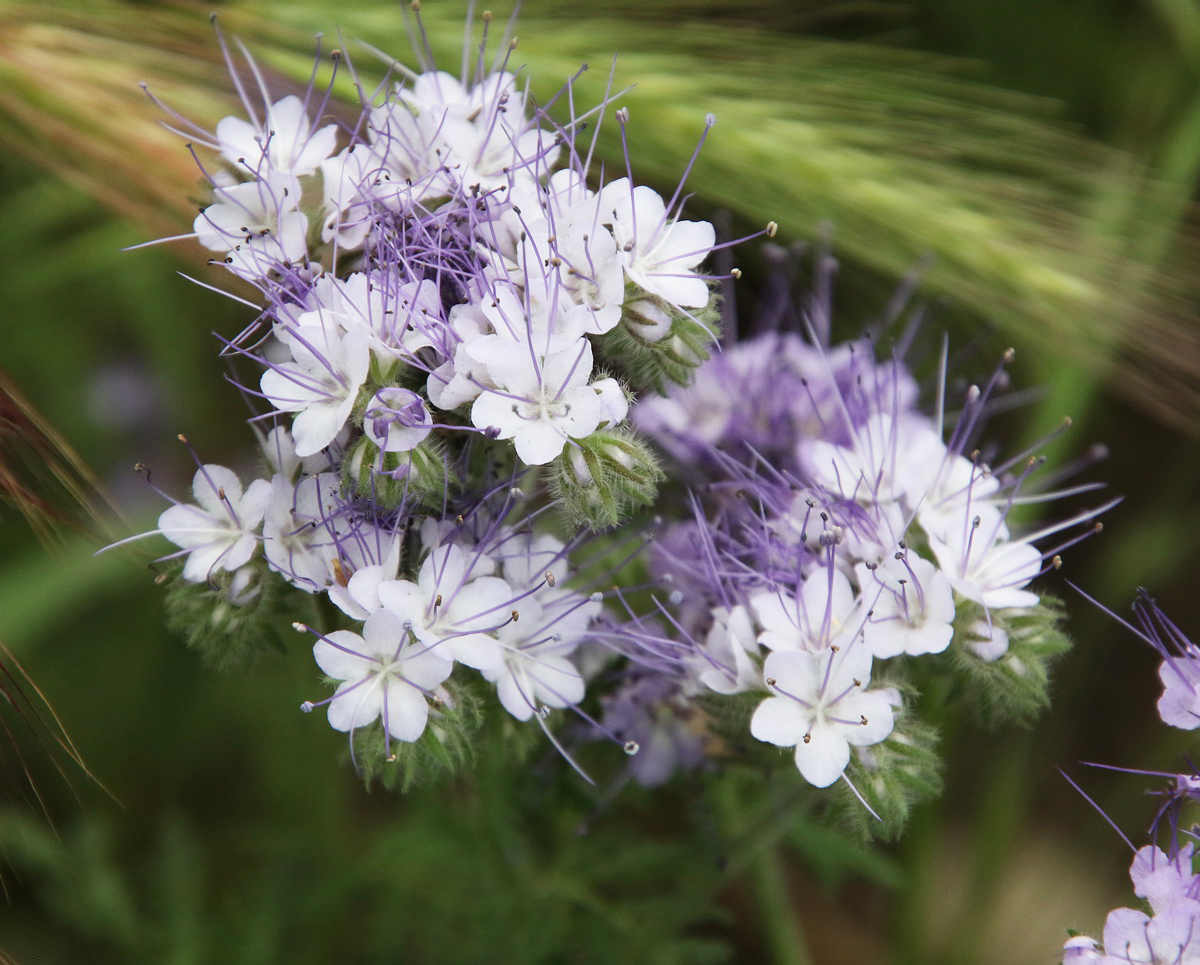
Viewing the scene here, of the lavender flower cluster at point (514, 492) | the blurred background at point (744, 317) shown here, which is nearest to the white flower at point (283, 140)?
the lavender flower cluster at point (514, 492)

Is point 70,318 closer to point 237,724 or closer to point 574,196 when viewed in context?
point 237,724

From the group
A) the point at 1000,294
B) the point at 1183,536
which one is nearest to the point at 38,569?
the point at 1000,294

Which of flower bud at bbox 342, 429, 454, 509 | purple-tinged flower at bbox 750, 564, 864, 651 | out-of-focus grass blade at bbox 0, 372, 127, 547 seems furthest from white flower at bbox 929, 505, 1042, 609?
out-of-focus grass blade at bbox 0, 372, 127, 547

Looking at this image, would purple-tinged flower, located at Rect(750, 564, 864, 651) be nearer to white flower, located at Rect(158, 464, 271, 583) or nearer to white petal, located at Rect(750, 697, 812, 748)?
white petal, located at Rect(750, 697, 812, 748)

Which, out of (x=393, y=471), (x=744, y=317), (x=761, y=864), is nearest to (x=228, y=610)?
(x=393, y=471)

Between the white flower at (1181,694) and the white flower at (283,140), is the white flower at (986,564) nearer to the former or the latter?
the white flower at (1181,694)

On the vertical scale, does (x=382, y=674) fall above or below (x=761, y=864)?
above

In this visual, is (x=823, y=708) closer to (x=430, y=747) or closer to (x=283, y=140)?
(x=430, y=747)

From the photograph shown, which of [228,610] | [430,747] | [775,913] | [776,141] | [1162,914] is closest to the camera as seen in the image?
[1162,914]
